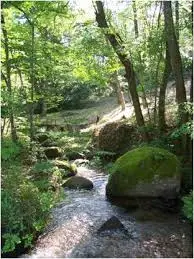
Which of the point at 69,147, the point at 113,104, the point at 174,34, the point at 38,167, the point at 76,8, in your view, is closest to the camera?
the point at 38,167

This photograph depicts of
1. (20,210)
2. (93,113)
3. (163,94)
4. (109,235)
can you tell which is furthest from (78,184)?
(93,113)

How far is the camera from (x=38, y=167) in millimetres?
8406

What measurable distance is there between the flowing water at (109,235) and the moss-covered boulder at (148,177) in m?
0.61

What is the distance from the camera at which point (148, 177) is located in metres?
8.50

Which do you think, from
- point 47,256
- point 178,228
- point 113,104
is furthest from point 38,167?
point 113,104

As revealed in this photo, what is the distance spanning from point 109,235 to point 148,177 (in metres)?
2.25

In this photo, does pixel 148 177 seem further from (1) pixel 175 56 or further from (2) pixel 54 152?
(2) pixel 54 152

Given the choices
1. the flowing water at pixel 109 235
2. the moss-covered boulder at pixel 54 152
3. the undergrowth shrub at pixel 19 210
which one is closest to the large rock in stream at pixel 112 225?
the flowing water at pixel 109 235

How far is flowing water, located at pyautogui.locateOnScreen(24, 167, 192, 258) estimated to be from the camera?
19.6 ft

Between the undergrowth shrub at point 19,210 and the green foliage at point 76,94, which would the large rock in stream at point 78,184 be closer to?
the undergrowth shrub at point 19,210

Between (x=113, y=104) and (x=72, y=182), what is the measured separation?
12.9 m

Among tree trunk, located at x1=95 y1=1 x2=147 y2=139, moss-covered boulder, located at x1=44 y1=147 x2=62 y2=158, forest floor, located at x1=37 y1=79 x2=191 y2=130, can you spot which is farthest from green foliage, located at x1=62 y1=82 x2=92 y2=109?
tree trunk, located at x1=95 y1=1 x2=147 y2=139

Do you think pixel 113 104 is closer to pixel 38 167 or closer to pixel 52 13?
A: pixel 52 13

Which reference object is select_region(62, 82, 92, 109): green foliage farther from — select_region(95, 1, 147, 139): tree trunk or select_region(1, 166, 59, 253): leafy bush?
select_region(1, 166, 59, 253): leafy bush
